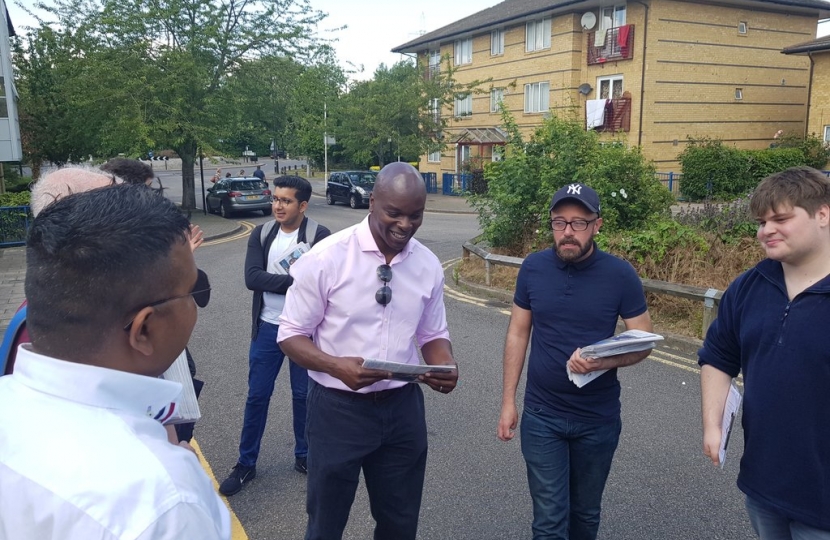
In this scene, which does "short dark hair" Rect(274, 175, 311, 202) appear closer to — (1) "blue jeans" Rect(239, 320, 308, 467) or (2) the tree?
(1) "blue jeans" Rect(239, 320, 308, 467)

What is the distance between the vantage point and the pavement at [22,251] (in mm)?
10352

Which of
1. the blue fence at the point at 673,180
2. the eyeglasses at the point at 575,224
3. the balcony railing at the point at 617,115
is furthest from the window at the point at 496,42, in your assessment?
the eyeglasses at the point at 575,224

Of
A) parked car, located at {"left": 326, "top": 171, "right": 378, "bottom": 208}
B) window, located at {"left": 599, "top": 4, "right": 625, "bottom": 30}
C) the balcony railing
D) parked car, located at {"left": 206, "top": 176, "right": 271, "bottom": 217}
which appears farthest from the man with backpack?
window, located at {"left": 599, "top": 4, "right": 625, "bottom": 30}

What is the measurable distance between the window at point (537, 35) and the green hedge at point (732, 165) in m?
9.49

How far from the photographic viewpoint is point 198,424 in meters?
5.45

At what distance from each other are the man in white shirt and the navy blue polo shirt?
2126 millimetres

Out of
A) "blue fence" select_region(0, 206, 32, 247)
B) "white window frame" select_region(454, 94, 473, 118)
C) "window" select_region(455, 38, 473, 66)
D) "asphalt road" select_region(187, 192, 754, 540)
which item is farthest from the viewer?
"white window frame" select_region(454, 94, 473, 118)

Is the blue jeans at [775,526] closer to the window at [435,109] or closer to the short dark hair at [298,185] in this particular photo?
the short dark hair at [298,185]

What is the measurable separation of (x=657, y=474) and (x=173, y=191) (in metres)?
42.5

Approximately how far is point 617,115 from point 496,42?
30.0ft

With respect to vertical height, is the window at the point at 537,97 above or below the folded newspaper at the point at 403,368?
above

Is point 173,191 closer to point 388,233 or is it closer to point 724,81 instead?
point 724,81

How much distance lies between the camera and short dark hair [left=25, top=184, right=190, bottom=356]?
1312 mm

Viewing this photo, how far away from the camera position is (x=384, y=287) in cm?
299
